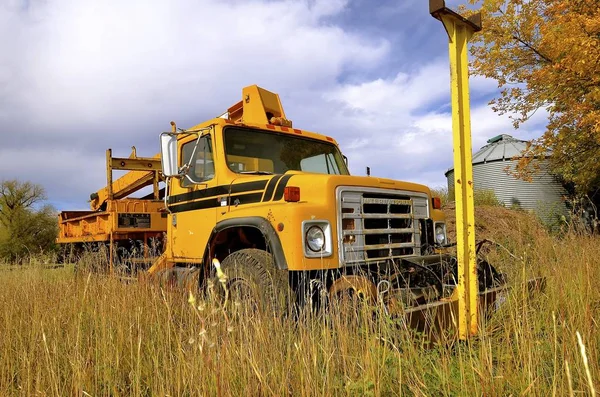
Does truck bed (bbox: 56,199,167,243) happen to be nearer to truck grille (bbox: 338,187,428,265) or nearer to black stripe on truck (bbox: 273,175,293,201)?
black stripe on truck (bbox: 273,175,293,201)

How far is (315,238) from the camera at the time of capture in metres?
3.83

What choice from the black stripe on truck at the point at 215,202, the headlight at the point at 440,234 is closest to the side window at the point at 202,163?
the black stripe on truck at the point at 215,202

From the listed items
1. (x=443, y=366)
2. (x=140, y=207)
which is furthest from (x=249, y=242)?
(x=140, y=207)

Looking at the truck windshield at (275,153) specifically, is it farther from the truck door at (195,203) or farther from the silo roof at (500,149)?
the silo roof at (500,149)

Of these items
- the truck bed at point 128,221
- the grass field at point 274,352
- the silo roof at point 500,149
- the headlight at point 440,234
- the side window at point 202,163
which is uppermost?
the silo roof at point 500,149

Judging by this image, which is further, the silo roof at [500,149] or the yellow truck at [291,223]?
the silo roof at [500,149]

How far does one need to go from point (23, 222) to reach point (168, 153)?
20169 mm

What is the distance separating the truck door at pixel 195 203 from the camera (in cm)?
505

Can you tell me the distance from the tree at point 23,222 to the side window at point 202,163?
1808cm

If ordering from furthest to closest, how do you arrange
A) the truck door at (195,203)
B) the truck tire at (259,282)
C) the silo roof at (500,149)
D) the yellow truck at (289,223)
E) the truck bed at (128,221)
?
the silo roof at (500,149) → the truck bed at (128,221) → the truck door at (195,203) → the yellow truck at (289,223) → the truck tire at (259,282)

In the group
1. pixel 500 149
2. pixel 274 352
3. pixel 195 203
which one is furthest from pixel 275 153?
pixel 500 149

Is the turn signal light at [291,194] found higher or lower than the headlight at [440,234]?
higher

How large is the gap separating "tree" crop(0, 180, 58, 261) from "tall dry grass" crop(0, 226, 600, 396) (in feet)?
61.1

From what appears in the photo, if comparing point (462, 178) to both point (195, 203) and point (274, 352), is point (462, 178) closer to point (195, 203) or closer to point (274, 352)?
point (274, 352)
